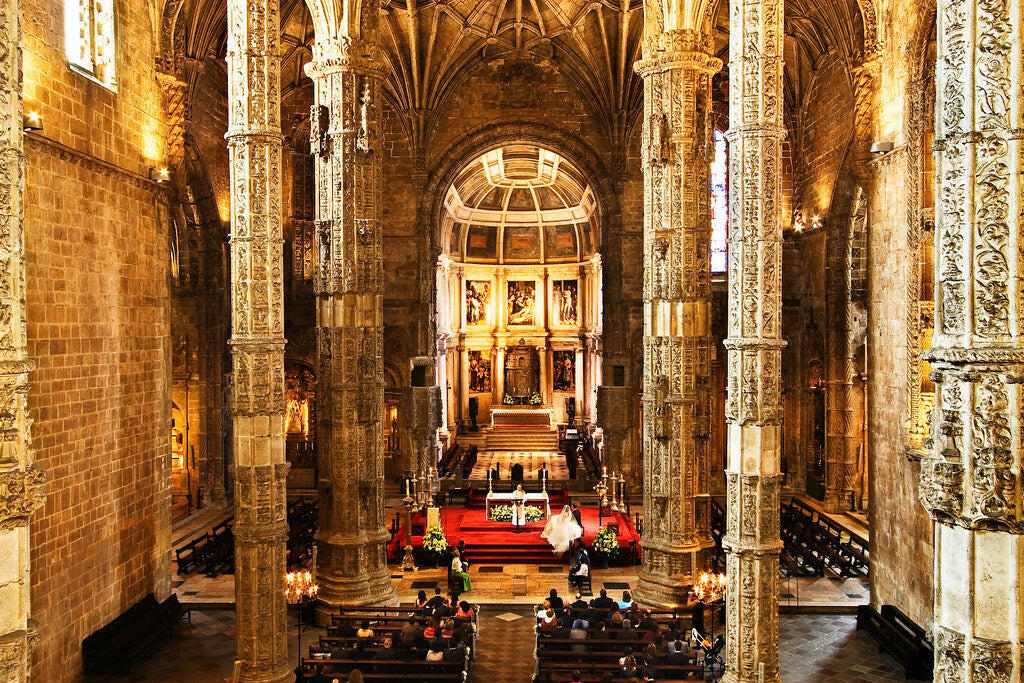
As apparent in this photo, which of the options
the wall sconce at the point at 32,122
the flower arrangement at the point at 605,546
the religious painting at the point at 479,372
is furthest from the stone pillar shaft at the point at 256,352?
the religious painting at the point at 479,372

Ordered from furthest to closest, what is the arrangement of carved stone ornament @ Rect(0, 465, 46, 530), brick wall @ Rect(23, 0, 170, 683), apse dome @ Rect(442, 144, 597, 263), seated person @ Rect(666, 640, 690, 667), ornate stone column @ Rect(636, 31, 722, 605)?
apse dome @ Rect(442, 144, 597, 263) → ornate stone column @ Rect(636, 31, 722, 605) → brick wall @ Rect(23, 0, 170, 683) → seated person @ Rect(666, 640, 690, 667) → carved stone ornament @ Rect(0, 465, 46, 530)

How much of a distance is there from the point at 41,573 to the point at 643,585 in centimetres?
1118

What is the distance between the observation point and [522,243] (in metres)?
43.2

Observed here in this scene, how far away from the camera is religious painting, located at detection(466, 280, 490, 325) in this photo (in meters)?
43.2

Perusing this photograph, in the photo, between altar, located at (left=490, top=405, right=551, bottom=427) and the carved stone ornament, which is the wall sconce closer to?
the carved stone ornament

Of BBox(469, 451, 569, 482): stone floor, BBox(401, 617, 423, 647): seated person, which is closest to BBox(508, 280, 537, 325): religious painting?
BBox(469, 451, 569, 482): stone floor

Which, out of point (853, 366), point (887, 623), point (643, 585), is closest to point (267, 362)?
point (643, 585)

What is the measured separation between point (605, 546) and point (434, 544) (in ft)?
14.3

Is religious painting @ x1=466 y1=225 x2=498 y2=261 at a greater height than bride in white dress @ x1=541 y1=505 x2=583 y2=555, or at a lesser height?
greater

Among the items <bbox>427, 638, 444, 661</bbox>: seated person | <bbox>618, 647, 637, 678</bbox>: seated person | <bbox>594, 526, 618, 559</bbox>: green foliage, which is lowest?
<bbox>594, 526, 618, 559</bbox>: green foliage

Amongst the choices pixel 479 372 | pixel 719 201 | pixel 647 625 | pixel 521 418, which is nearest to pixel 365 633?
pixel 647 625

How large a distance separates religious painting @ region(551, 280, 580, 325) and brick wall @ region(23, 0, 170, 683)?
1038 inches

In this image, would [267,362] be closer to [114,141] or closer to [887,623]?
[114,141]

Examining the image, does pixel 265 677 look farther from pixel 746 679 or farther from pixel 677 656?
pixel 746 679
